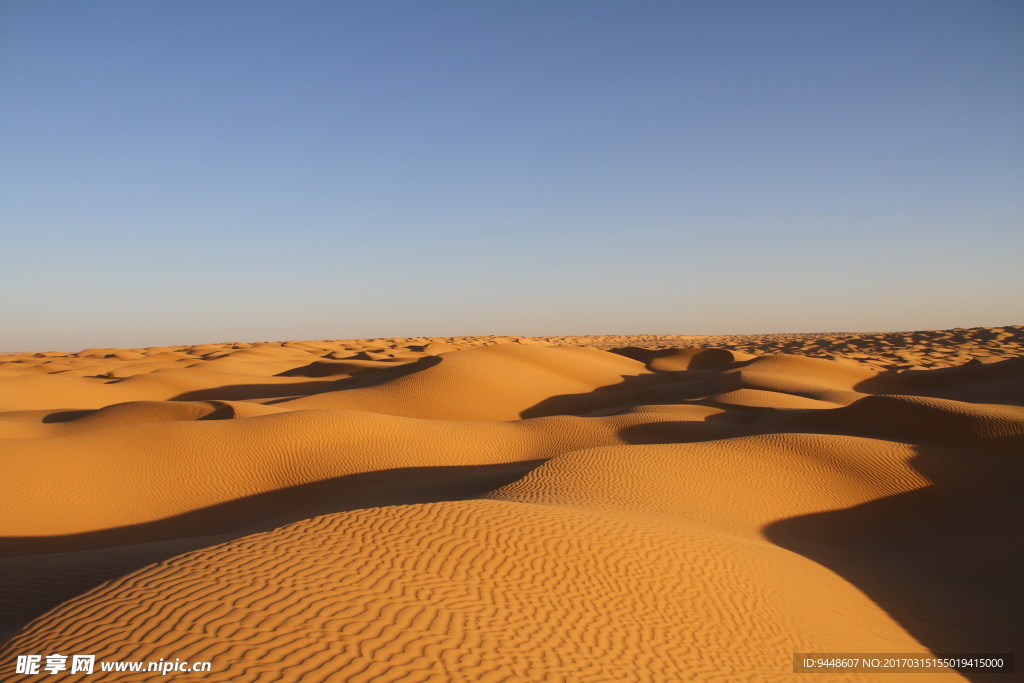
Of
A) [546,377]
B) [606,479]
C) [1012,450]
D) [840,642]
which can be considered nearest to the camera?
[840,642]

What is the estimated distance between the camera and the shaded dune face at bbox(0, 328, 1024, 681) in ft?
13.6

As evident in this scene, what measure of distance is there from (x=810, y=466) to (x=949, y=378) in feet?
43.8

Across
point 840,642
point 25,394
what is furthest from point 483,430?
point 25,394

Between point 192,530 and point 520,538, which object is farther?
point 192,530

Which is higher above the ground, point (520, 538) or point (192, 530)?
point (520, 538)

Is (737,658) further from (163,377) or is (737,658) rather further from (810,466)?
(163,377)

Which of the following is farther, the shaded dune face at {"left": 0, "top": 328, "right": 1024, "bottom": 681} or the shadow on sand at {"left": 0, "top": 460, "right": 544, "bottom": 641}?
the shadow on sand at {"left": 0, "top": 460, "right": 544, "bottom": 641}

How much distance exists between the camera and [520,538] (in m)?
5.92

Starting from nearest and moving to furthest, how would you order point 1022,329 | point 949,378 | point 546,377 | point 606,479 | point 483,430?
point 606,479 < point 483,430 < point 949,378 < point 546,377 < point 1022,329

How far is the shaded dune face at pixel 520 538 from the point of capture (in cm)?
414

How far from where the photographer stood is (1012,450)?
34.9 ft

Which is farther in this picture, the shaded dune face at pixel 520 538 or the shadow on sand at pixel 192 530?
the shadow on sand at pixel 192 530

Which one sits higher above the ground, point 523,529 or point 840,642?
point 523,529

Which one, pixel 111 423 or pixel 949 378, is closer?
pixel 111 423
